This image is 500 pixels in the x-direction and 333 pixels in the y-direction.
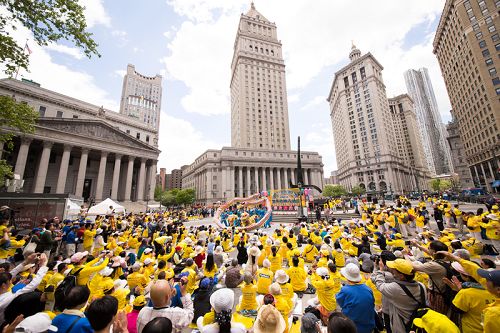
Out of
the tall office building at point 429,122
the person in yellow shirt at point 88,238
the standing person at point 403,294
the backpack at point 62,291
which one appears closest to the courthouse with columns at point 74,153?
the person in yellow shirt at point 88,238

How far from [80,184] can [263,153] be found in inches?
2165

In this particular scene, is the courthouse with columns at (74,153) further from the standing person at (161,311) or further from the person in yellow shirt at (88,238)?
the standing person at (161,311)

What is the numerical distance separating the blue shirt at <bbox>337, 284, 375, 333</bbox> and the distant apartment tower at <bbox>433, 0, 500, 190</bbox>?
6437cm

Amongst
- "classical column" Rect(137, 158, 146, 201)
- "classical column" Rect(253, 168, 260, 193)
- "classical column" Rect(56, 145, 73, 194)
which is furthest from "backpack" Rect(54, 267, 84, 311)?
"classical column" Rect(253, 168, 260, 193)

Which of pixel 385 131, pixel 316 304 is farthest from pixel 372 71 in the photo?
pixel 316 304

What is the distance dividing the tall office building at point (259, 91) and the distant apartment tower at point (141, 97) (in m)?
46.4

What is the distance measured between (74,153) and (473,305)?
51.5 m

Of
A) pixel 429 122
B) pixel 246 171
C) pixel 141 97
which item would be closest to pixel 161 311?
pixel 246 171

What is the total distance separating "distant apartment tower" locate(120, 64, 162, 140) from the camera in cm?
9738

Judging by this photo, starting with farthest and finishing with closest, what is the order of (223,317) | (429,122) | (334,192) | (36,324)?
(429,122) → (334,192) → (223,317) → (36,324)

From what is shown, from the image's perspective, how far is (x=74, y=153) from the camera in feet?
125

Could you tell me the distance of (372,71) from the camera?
88.9 meters

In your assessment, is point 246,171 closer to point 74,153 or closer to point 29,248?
point 74,153

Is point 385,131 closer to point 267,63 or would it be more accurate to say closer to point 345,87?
point 345,87
